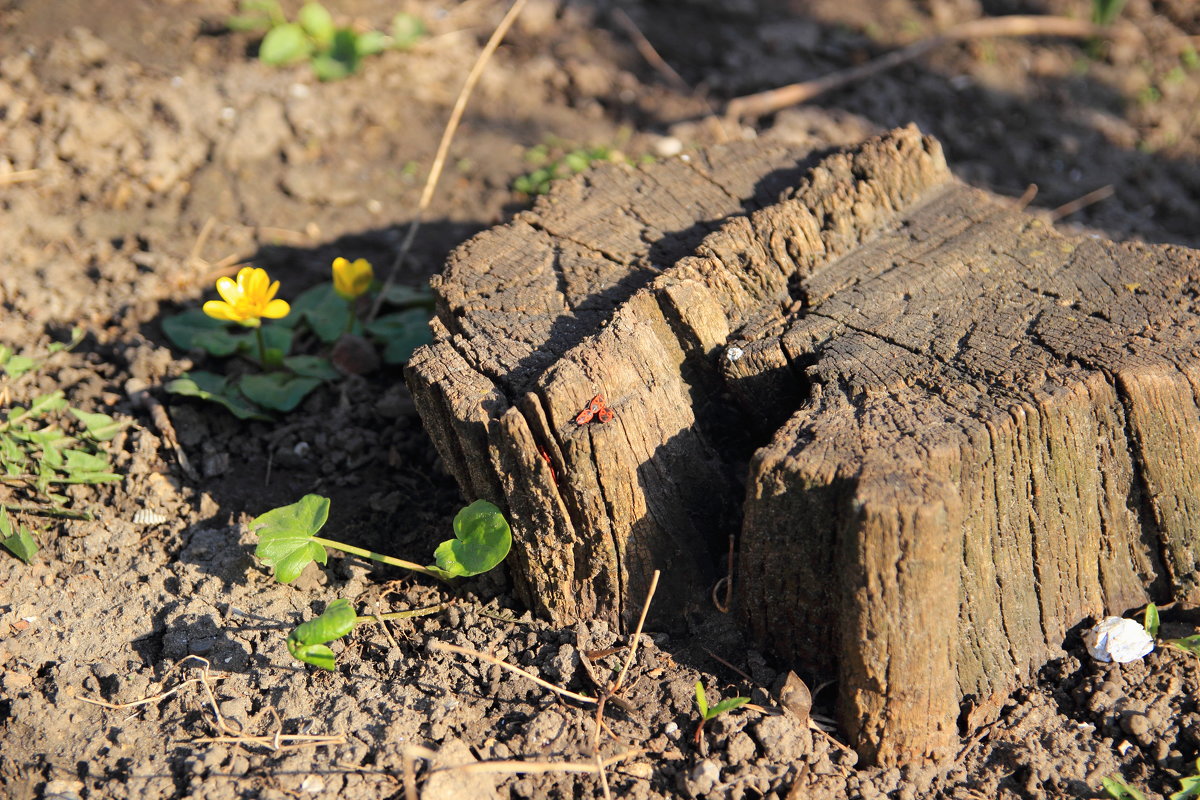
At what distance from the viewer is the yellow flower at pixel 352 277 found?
3.19 meters

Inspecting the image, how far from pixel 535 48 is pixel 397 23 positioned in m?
0.69

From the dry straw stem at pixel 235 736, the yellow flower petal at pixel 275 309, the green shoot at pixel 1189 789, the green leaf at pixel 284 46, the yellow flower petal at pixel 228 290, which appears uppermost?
the green leaf at pixel 284 46

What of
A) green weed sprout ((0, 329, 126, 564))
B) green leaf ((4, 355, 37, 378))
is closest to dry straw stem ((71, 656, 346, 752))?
green weed sprout ((0, 329, 126, 564))

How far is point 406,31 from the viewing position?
4.52m

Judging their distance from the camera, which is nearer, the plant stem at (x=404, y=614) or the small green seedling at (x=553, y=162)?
the plant stem at (x=404, y=614)

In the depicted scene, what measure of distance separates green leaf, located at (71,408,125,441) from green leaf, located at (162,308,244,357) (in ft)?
1.36

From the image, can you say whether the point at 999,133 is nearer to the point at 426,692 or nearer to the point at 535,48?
the point at 535,48

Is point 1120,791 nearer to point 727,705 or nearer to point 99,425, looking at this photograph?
point 727,705

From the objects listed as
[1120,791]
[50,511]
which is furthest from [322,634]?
[1120,791]

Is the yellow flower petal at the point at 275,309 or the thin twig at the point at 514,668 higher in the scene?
the yellow flower petal at the point at 275,309

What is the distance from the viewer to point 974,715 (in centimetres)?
223

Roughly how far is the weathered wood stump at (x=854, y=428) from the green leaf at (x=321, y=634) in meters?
0.46

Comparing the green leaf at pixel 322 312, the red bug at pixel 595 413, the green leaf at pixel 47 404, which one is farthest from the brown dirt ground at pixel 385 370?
the red bug at pixel 595 413

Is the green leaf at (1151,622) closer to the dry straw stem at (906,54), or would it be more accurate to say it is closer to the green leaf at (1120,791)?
the green leaf at (1120,791)
